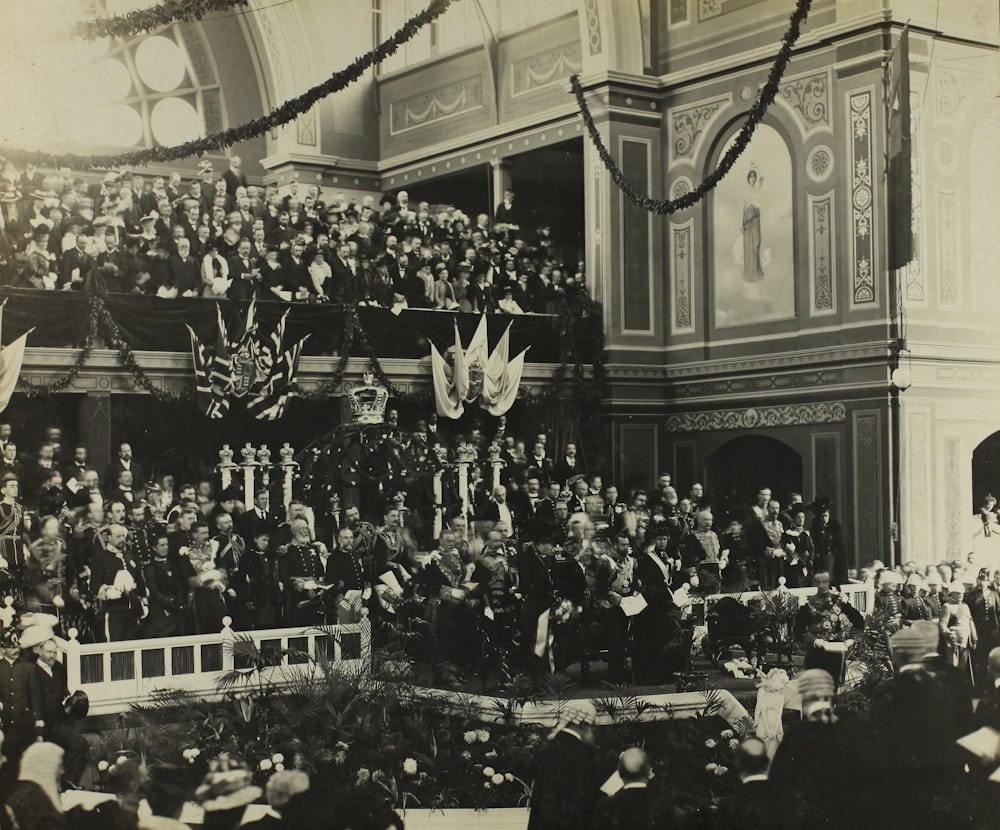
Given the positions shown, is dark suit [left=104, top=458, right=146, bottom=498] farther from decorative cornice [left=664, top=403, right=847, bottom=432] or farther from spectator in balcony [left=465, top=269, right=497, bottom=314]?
decorative cornice [left=664, top=403, right=847, bottom=432]

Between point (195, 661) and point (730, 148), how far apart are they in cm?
912

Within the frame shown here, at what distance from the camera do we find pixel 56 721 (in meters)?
9.46

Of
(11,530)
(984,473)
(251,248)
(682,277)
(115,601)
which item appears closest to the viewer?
(115,601)

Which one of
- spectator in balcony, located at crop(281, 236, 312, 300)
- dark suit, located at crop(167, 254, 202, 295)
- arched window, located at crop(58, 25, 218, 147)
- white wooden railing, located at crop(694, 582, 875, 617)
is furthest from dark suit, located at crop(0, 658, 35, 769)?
arched window, located at crop(58, 25, 218, 147)

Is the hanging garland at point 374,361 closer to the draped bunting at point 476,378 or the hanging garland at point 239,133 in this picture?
the draped bunting at point 476,378

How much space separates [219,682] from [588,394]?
849 cm

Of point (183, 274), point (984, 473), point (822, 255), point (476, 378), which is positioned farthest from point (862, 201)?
point (183, 274)

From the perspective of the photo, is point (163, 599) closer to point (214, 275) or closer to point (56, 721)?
point (56, 721)

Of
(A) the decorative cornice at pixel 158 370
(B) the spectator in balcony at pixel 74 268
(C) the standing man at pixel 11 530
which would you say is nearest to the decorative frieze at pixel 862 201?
(A) the decorative cornice at pixel 158 370

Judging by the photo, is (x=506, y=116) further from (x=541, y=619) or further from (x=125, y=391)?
(x=541, y=619)

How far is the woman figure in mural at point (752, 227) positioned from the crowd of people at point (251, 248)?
231 cm

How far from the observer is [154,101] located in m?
21.5

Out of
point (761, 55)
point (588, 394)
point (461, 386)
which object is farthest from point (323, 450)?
point (761, 55)

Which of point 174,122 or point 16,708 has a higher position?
point 174,122
